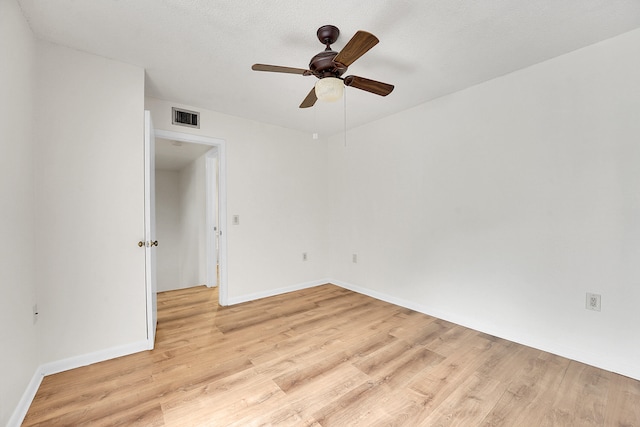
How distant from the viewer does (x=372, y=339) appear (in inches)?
98.4

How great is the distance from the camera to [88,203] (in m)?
2.10

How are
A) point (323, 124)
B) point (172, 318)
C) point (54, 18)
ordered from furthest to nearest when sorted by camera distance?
1. point (323, 124)
2. point (172, 318)
3. point (54, 18)

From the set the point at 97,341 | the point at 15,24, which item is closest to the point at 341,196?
the point at 97,341

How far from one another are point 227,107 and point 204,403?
2925 millimetres

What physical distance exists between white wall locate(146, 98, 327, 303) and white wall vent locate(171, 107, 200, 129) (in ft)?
0.16

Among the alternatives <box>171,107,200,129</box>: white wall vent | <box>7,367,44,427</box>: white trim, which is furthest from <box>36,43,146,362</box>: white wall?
<box>171,107,200,129</box>: white wall vent

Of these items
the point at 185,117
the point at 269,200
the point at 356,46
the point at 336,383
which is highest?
the point at 185,117

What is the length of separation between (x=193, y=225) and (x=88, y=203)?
10.1 ft

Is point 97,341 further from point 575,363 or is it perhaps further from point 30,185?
point 575,363

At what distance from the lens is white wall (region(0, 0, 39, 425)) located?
A: 1425mm

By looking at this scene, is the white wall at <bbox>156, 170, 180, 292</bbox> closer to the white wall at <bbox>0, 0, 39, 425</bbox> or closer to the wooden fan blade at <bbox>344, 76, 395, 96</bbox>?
the white wall at <bbox>0, 0, 39, 425</bbox>

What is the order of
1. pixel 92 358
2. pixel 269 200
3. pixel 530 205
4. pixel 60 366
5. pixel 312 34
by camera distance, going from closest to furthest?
pixel 312 34, pixel 60 366, pixel 92 358, pixel 530 205, pixel 269 200

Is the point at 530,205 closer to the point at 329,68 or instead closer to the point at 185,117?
the point at 329,68

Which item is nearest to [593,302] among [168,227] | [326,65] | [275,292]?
[326,65]
